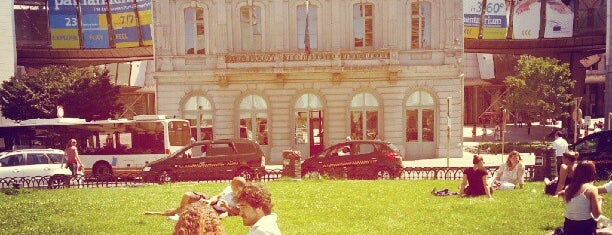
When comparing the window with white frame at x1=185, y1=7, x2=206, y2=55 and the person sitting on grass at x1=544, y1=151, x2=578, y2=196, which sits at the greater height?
→ the window with white frame at x1=185, y1=7, x2=206, y2=55

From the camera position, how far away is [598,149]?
17.6m

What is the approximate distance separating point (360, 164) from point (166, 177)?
24.9 ft

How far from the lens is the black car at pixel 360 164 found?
1922 cm

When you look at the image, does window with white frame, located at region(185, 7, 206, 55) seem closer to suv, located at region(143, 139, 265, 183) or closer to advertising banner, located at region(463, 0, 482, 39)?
suv, located at region(143, 139, 265, 183)

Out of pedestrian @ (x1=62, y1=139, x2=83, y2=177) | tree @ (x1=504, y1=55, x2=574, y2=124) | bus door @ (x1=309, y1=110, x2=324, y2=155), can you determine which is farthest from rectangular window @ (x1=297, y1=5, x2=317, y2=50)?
tree @ (x1=504, y1=55, x2=574, y2=124)

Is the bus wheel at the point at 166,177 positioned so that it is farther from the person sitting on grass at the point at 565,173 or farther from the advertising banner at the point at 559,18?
the advertising banner at the point at 559,18

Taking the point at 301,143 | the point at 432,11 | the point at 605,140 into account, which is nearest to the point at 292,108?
the point at 301,143

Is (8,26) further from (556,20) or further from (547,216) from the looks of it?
(556,20)

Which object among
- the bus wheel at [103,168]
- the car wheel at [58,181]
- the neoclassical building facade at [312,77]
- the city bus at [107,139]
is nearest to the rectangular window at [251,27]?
the neoclassical building facade at [312,77]

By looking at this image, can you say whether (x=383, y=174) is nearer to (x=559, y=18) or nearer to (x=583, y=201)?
(x=583, y=201)

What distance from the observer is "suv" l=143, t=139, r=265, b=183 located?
1964 centimetres

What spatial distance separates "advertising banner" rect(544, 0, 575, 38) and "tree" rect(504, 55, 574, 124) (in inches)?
98.5

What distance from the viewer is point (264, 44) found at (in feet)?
95.1

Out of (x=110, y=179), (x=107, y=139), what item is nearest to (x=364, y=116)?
(x=107, y=139)
